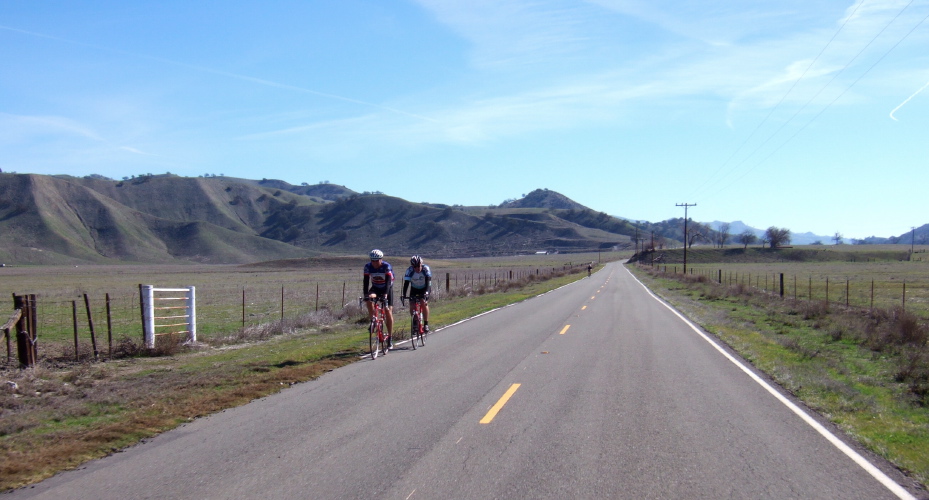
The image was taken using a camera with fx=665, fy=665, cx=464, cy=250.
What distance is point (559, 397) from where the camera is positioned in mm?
9070

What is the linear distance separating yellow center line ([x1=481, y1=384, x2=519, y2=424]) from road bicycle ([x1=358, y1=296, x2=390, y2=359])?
4.14 m

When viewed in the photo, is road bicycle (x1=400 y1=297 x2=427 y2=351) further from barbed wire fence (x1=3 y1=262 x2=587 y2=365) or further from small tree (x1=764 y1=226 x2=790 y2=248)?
small tree (x1=764 y1=226 x2=790 y2=248)

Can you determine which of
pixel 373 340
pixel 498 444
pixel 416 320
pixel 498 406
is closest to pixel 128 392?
pixel 373 340

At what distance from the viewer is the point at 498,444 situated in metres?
6.79

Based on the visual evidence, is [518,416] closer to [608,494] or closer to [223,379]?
[608,494]

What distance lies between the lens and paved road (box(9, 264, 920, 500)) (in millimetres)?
5621

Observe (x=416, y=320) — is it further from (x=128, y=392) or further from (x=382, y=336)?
(x=128, y=392)

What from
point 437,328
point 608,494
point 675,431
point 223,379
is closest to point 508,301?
point 437,328

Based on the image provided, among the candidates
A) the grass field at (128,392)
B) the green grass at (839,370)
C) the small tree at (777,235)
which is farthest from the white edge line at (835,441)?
the small tree at (777,235)

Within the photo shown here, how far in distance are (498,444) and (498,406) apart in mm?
1694

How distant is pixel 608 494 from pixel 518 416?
260 cm

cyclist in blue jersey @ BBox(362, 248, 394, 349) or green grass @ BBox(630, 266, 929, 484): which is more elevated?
cyclist in blue jersey @ BBox(362, 248, 394, 349)

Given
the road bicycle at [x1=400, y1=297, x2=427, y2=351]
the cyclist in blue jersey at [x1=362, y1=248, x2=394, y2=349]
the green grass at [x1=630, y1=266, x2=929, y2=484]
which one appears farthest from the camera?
the road bicycle at [x1=400, y1=297, x2=427, y2=351]

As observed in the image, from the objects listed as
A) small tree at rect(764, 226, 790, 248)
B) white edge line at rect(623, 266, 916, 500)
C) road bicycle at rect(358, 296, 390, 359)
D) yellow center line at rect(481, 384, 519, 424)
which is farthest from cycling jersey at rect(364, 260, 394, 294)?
small tree at rect(764, 226, 790, 248)
